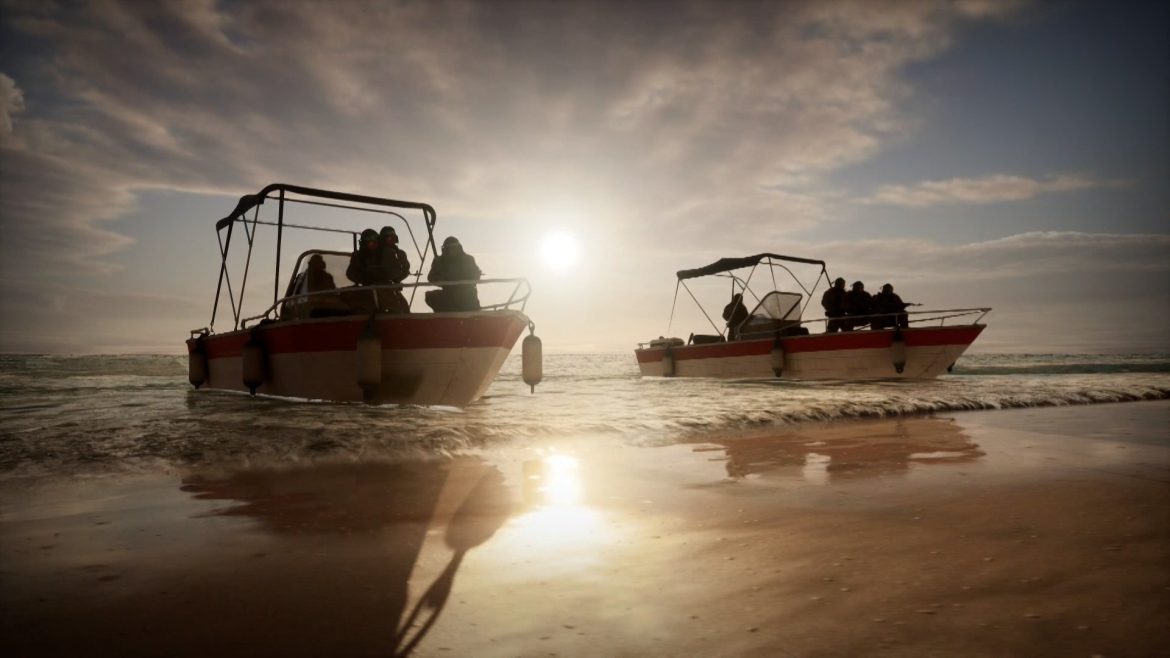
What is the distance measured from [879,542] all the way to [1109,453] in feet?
12.4

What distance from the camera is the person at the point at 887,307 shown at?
18.0 m

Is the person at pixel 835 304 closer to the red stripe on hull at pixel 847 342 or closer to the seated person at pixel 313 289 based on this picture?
the red stripe on hull at pixel 847 342

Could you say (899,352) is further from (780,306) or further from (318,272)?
(318,272)

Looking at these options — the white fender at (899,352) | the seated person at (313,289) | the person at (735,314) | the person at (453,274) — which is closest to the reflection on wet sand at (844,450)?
the person at (453,274)

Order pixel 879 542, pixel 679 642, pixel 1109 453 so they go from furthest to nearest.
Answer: pixel 1109 453 → pixel 879 542 → pixel 679 642

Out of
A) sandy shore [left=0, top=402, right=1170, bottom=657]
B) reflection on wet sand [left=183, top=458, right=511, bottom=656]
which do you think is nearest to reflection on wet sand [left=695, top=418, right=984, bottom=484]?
sandy shore [left=0, top=402, right=1170, bottom=657]

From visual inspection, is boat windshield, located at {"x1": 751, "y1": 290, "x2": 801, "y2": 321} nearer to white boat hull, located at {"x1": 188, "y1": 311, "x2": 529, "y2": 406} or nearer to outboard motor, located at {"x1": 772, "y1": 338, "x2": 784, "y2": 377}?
outboard motor, located at {"x1": 772, "y1": 338, "x2": 784, "y2": 377}

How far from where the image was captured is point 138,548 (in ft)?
9.00

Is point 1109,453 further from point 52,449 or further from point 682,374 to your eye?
point 682,374

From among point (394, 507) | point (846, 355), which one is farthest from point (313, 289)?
point (846, 355)

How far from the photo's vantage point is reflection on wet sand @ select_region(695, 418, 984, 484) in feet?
14.7

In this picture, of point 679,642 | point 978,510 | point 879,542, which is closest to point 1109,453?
point 978,510

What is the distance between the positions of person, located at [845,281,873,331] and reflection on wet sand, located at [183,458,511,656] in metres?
16.2

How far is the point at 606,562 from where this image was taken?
244 centimetres
